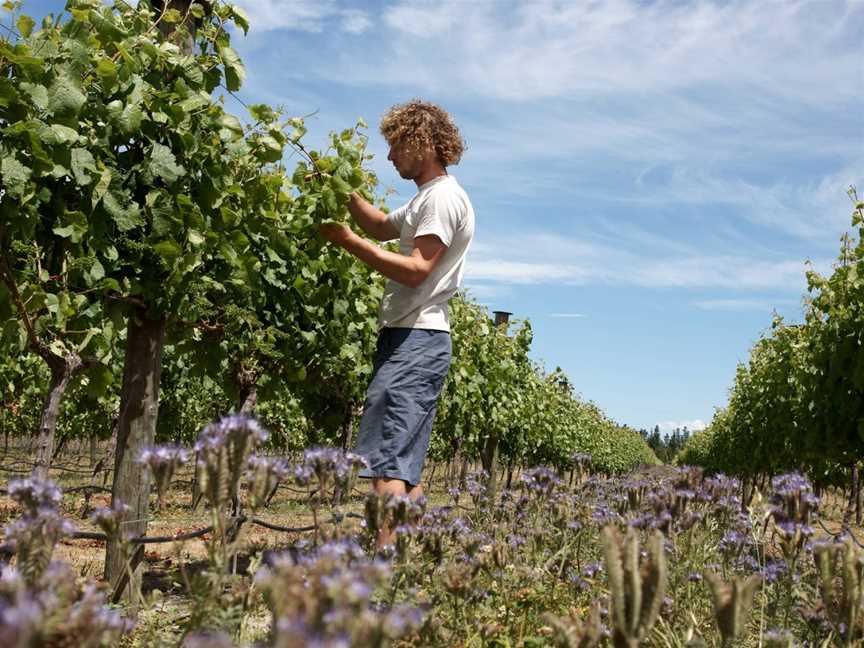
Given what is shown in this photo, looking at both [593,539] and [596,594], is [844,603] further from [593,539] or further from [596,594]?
[593,539]

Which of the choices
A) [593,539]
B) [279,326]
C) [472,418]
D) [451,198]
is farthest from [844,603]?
[472,418]

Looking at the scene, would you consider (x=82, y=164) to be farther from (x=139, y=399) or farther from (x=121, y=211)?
(x=139, y=399)

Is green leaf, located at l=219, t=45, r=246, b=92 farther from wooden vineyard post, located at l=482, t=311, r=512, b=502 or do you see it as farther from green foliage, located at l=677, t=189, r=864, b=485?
wooden vineyard post, located at l=482, t=311, r=512, b=502

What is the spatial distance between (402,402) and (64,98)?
194cm

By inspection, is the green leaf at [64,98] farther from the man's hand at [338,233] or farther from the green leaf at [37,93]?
the man's hand at [338,233]

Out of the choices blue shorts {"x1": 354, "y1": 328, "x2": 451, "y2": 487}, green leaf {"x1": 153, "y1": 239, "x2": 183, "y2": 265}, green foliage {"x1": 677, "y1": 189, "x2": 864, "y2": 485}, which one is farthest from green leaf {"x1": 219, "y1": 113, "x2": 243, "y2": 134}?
green foliage {"x1": 677, "y1": 189, "x2": 864, "y2": 485}

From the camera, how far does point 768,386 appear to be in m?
18.9

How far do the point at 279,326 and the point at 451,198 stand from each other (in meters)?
2.79

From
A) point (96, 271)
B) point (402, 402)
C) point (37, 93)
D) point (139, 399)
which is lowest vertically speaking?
point (139, 399)

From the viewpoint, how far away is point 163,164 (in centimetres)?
405

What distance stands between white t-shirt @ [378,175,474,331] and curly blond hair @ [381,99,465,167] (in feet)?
0.70

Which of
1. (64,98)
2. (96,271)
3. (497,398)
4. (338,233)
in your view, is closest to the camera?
(64,98)

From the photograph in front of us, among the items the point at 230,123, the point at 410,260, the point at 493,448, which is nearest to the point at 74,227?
the point at 230,123

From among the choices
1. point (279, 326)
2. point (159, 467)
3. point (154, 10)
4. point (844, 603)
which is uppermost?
point (154, 10)
